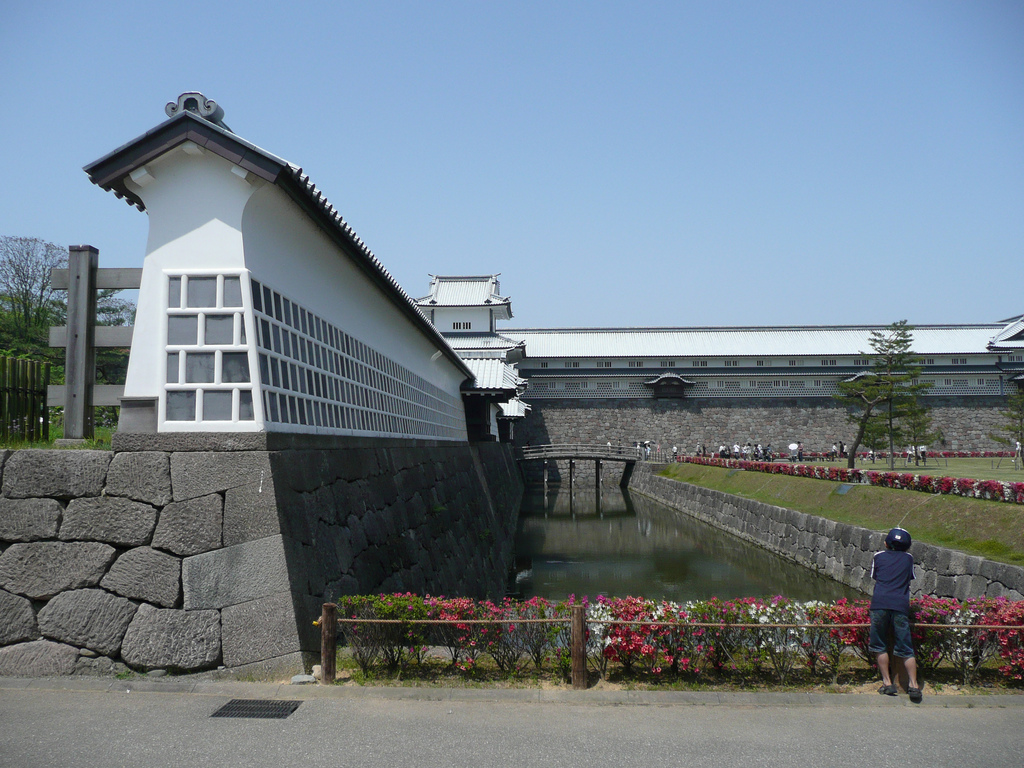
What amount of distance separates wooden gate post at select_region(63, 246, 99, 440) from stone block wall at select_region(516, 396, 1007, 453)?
40.5 m

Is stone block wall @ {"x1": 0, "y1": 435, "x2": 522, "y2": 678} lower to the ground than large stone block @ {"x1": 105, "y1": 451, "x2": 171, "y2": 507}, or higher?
lower

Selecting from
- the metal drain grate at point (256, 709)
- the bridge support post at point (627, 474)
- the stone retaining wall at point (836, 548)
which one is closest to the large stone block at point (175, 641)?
the metal drain grate at point (256, 709)

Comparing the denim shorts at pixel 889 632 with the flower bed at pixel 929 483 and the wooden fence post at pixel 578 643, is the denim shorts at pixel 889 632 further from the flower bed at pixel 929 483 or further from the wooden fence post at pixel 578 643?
the flower bed at pixel 929 483

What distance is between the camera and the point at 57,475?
621cm

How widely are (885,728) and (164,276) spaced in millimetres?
7142

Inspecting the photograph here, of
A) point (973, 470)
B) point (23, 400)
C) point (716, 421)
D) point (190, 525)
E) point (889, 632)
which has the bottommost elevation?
point (889, 632)

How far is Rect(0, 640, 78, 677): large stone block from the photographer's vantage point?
5.93 meters

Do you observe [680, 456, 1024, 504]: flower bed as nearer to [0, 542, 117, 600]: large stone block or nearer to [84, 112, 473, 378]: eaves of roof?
[84, 112, 473, 378]: eaves of roof

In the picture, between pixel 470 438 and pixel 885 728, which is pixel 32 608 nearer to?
pixel 885 728

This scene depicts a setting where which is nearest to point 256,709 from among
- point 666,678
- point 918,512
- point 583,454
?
point 666,678

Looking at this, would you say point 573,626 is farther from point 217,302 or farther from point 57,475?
point 57,475

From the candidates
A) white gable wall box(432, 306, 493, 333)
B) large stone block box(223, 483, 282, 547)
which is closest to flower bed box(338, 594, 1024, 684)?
large stone block box(223, 483, 282, 547)

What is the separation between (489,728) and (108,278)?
239 inches

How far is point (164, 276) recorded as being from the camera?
6.45 m
